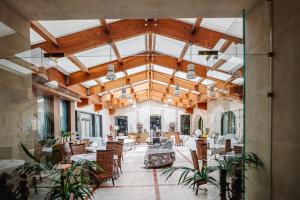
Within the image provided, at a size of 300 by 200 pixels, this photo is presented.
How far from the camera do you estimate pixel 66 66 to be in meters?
6.89

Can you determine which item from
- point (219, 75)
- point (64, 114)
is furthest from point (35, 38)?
point (64, 114)

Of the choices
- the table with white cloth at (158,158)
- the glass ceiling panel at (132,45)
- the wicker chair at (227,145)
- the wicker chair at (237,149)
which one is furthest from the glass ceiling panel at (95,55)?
the wicker chair at (237,149)

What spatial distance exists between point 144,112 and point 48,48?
47.1 feet

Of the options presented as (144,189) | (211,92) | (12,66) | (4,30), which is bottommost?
(144,189)

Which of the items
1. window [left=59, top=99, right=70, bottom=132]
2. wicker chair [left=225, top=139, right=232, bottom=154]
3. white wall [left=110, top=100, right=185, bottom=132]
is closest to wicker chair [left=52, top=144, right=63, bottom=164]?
wicker chair [left=225, top=139, right=232, bottom=154]

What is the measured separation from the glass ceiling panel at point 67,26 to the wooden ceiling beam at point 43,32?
6 centimetres

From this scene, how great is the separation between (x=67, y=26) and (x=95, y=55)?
1463 millimetres

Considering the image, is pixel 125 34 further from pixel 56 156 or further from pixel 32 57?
pixel 56 156

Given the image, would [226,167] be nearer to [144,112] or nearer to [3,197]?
[3,197]

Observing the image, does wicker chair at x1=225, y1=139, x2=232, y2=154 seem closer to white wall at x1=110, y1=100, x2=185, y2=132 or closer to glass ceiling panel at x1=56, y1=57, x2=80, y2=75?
glass ceiling panel at x1=56, y1=57, x2=80, y2=75

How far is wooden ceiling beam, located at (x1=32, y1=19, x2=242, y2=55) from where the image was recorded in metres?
5.10

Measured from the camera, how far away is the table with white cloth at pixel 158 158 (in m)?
7.54

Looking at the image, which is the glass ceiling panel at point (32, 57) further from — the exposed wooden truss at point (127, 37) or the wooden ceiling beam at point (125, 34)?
the wooden ceiling beam at point (125, 34)

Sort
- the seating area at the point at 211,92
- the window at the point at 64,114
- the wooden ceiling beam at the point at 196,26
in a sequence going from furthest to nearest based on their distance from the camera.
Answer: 1. the window at the point at 64,114
2. the wooden ceiling beam at the point at 196,26
3. the seating area at the point at 211,92
